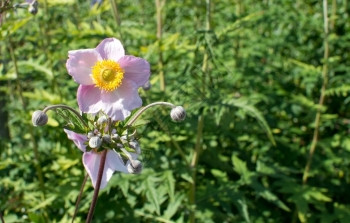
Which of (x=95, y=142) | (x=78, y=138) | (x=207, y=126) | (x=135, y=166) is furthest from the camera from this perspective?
(x=207, y=126)

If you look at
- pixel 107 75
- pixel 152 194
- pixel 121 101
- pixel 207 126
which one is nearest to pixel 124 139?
pixel 121 101

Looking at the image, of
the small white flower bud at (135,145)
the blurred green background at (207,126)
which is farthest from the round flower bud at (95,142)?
the blurred green background at (207,126)

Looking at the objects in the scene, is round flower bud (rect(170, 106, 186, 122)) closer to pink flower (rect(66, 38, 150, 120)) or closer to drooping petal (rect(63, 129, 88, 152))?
pink flower (rect(66, 38, 150, 120))

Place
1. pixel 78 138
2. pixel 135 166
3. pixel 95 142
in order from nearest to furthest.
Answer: pixel 95 142 → pixel 135 166 → pixel 78 138

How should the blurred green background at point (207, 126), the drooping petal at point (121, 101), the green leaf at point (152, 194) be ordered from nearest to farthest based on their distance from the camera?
the drooping petal at point (121, 101) → the green leaf at point (152, 194) → the blurred green background at point (207, 126)

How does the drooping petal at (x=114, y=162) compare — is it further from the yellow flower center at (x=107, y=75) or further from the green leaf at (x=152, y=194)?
the green leaf at (x=152, y=194)

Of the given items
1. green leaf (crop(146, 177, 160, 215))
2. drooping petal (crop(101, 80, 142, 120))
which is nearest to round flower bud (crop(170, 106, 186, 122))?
drooping petal (crop(101, 80, 142, 120))

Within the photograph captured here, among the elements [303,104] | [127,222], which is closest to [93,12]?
[127,222]

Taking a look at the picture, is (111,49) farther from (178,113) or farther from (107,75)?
(178,113)
